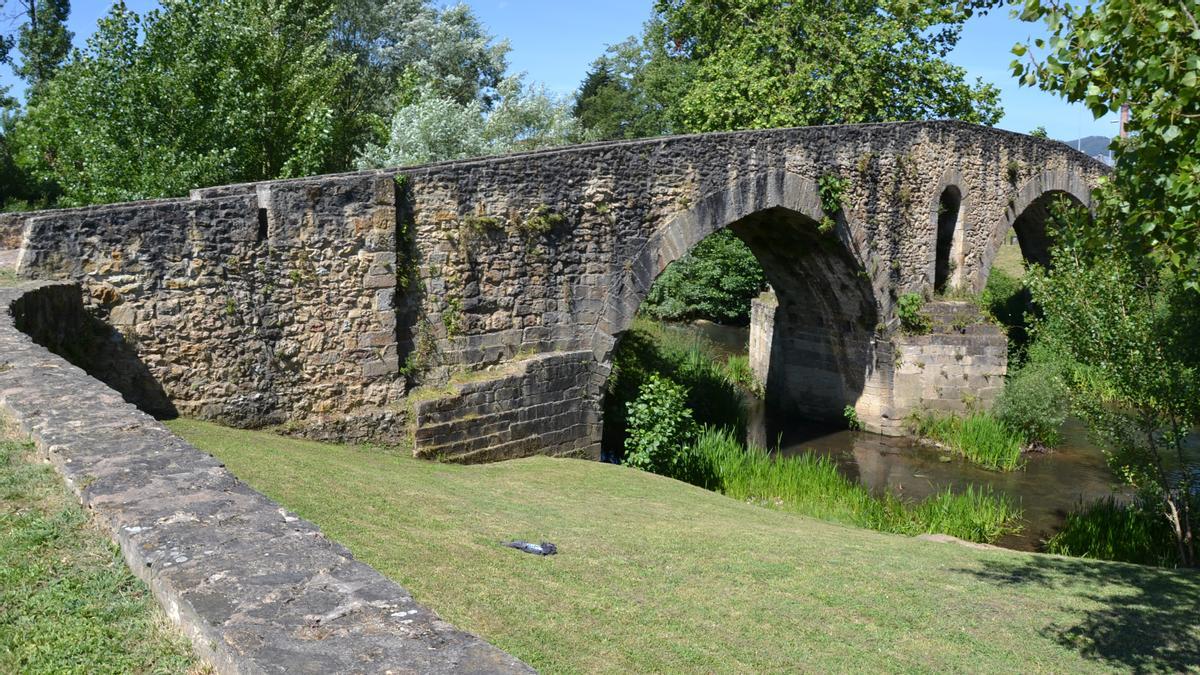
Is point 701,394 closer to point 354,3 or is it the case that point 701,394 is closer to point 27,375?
point 27,375

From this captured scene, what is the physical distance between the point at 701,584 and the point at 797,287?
1340cm

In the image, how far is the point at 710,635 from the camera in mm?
6055

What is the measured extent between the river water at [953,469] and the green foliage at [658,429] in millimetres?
3403

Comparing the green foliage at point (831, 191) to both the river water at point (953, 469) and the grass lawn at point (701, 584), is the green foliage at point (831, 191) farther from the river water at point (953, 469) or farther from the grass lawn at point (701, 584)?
the grass lawn at point (701, 584)

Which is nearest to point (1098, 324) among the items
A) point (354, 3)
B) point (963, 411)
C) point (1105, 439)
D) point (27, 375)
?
point (1105, 439)

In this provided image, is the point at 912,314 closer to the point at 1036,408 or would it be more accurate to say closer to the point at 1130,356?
the point at 1036,408

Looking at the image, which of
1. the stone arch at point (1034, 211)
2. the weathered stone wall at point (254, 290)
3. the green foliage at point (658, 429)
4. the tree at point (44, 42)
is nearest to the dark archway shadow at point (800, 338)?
the green foliage at point (658, 429)

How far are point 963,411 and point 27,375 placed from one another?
16.5 meters

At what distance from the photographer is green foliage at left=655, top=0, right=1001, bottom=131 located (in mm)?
24906

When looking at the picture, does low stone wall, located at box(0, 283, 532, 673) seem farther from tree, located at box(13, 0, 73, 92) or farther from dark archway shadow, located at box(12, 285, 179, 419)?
tree, located at box(13, 0, 73, 92)

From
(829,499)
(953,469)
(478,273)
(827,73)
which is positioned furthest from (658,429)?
(827,73)

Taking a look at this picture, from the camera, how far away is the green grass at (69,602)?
3.11 meters

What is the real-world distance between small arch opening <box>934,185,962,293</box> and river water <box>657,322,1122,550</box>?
354cm

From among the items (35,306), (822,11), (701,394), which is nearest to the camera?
(35,306)
